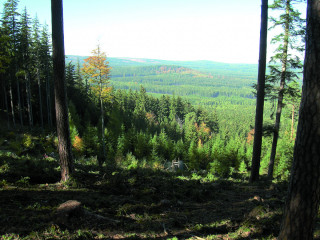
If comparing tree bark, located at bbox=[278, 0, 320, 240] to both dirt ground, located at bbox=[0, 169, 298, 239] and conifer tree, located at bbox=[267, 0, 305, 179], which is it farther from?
conifer tree, located at bbox=[267, 0, 305, 179]

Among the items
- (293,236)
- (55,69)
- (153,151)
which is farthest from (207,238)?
(153,151)

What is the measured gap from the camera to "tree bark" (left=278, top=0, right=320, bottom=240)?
2.57 meters

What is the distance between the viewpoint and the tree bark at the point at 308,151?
8.43 ft

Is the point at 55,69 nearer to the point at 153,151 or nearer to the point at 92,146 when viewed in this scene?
the point at 92,146

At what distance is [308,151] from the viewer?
2.61 metres

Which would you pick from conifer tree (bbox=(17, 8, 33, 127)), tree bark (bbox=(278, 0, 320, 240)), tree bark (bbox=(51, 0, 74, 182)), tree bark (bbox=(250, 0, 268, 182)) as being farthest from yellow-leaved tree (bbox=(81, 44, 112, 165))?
tree bark (bbox=(278, 0, 320, 240))

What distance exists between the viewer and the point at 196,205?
5.46 metres

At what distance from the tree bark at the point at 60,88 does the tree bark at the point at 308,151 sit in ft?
17.4

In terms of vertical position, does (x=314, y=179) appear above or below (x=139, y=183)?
above

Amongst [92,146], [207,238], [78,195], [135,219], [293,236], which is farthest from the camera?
[92,146]

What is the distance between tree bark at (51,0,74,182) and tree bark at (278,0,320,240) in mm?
5304

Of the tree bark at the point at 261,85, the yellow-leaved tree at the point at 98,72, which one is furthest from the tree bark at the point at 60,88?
the yellow-leaved tree at the point at 98,72

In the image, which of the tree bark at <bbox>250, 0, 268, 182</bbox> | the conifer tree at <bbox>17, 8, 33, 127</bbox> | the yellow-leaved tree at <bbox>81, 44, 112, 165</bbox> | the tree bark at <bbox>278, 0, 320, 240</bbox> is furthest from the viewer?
the conifer tree at <bbox>17, 8, 33, 127</bbox>

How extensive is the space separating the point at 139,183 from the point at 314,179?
16.0 ft
